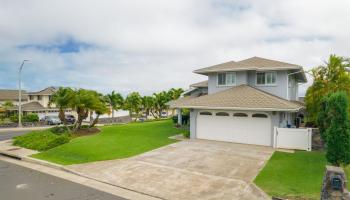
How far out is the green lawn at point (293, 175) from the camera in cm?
882

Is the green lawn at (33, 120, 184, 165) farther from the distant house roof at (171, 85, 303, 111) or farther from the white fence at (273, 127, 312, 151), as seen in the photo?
the white fence at (273, 127, 312, 151)

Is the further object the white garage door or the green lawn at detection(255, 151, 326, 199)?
the white garage door

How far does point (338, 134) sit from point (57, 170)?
1326cm

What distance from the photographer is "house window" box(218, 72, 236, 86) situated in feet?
71.3

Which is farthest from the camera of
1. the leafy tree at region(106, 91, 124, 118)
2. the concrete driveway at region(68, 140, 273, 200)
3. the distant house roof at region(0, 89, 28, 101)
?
the distant house roof at region(0, 89, 28, 101)

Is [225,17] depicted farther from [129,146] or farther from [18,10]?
[18,10]

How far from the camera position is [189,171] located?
37.5ft

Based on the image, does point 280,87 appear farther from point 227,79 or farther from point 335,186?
point 335,186

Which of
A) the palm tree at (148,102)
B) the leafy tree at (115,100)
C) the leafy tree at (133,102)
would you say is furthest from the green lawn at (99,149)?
the leafy tree at (115,100)

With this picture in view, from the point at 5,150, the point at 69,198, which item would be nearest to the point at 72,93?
the point at 5,150

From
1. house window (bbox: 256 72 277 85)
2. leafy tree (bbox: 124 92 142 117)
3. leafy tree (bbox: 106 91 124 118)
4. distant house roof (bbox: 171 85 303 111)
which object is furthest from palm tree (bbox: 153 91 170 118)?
house window (bbox: 256 72 277 85)

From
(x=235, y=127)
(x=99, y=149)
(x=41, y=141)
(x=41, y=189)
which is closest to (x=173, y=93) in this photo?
(x=235, y=127)

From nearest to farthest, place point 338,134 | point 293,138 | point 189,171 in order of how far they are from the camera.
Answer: point 338,134 → point 189,171 → point 293,138

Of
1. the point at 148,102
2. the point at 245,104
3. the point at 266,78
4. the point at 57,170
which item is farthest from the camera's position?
the point at 148,102
